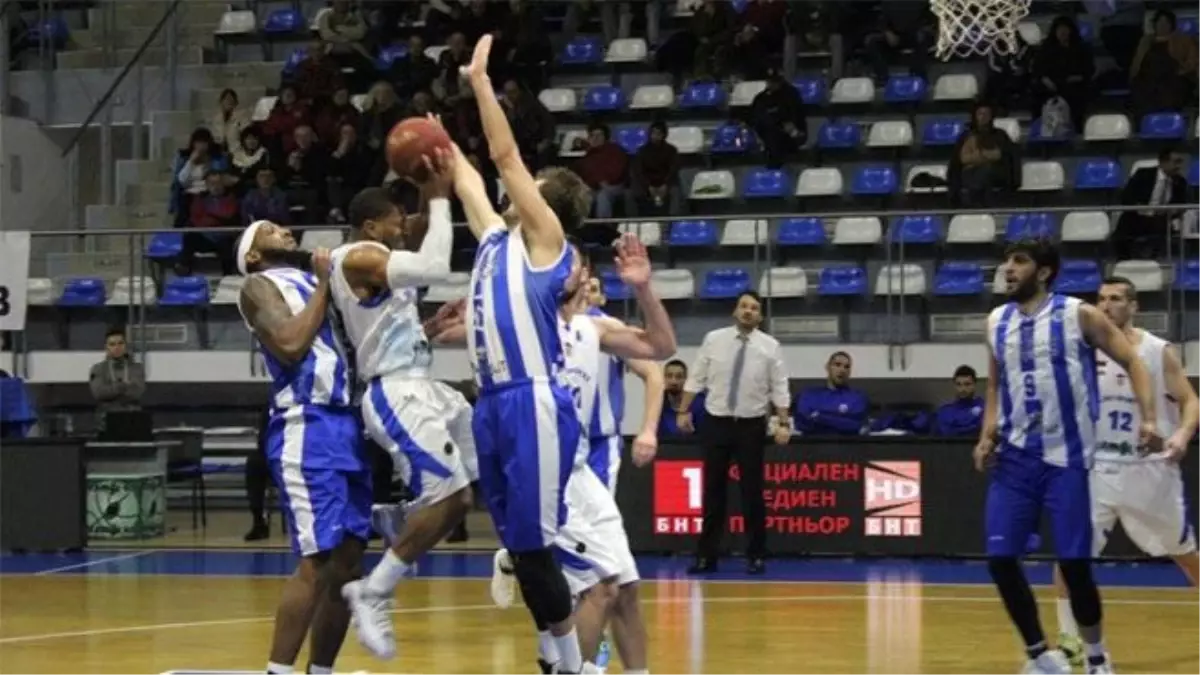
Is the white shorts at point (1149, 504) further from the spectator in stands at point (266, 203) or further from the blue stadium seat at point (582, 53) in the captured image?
the blue stadium seat at point (582, 53)

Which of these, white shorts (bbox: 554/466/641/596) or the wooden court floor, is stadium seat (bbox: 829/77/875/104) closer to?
the wooden court floor

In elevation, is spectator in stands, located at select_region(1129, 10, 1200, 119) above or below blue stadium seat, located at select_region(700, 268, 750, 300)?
above

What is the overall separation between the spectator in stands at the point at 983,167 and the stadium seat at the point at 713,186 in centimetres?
222

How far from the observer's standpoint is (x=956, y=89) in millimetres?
19609

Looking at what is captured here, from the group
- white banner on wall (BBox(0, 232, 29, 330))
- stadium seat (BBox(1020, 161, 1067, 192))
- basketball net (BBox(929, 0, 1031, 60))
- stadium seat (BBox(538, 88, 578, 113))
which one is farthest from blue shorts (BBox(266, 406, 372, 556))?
stadium seat (BBox(538, 88, 578, 113))

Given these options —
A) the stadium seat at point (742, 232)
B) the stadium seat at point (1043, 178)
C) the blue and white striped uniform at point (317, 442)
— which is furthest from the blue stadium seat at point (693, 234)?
the blue and white striped uniform at point (317, 442)

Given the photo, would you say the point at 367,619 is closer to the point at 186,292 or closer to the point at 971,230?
the point at 971,230

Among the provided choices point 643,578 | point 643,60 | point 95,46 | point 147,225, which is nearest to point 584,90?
point 643,60

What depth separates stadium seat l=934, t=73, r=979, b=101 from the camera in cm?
1958

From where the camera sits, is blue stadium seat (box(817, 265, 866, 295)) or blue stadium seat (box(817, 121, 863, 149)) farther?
blue stadium seat (box(817, 121, 863, 149))

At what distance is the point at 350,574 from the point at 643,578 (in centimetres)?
664

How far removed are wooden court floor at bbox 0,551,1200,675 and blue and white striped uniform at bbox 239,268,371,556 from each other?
84.1 inches

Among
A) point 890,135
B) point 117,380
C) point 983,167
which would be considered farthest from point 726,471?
point 117,380

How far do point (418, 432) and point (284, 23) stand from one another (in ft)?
52.1
